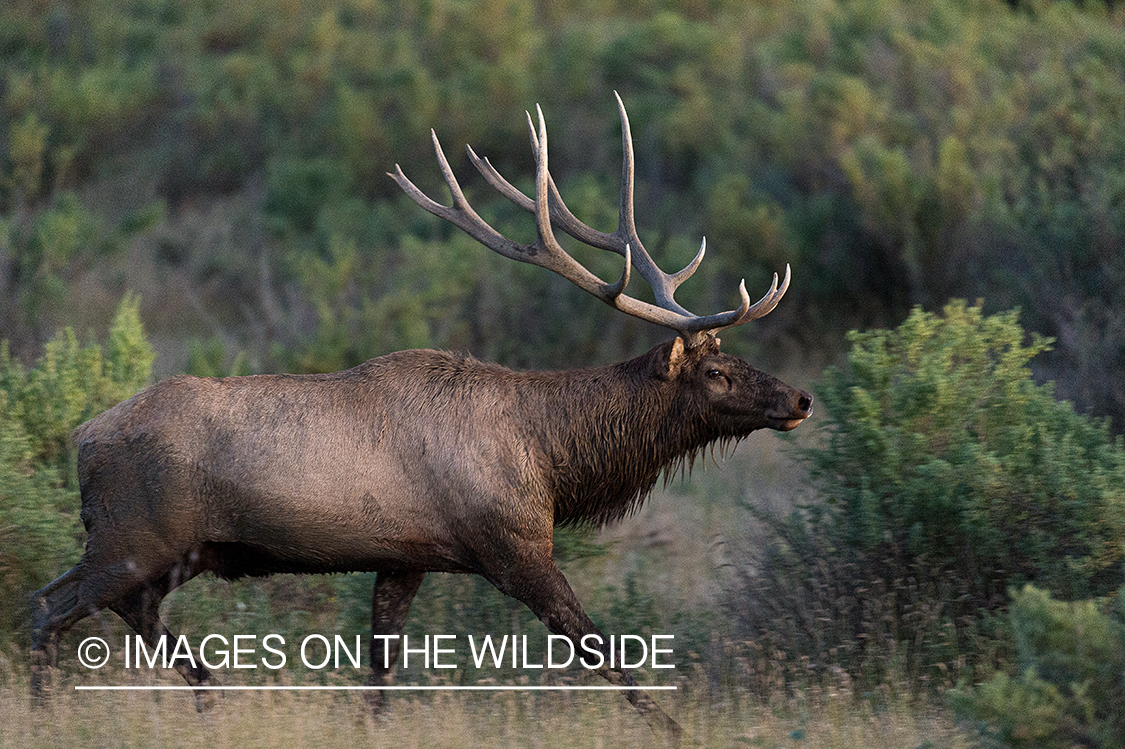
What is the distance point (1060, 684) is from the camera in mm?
4824

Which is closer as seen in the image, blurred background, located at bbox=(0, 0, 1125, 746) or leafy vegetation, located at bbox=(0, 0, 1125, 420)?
blurred background, located at bbox=(0, 0, 1125, 746)

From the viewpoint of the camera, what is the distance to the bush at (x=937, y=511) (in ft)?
20.5

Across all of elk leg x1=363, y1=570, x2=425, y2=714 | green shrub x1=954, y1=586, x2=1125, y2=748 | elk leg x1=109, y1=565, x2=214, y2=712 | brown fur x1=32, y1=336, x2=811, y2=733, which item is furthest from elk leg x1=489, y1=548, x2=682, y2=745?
green shrub x1=954, y1=586, x2=1125, y2=748

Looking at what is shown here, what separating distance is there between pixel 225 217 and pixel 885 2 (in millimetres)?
9321

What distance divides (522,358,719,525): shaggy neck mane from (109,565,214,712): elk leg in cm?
174

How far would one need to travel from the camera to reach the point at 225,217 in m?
18.4

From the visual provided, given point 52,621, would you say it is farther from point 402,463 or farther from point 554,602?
point 554,602

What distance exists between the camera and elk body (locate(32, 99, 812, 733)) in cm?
572

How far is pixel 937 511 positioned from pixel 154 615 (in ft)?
12.1

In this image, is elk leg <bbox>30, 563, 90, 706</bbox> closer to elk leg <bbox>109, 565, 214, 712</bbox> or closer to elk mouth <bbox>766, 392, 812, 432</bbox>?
elk leg <bbox>109, 565, 214, 712</bbox>

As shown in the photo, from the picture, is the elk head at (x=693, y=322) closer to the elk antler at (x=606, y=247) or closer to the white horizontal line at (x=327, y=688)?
the elk antler at (x=606, y=247)

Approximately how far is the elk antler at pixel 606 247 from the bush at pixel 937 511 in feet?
3.08

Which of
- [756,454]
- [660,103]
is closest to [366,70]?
[660,103]

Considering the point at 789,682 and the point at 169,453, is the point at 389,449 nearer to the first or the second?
the point at 169,453
